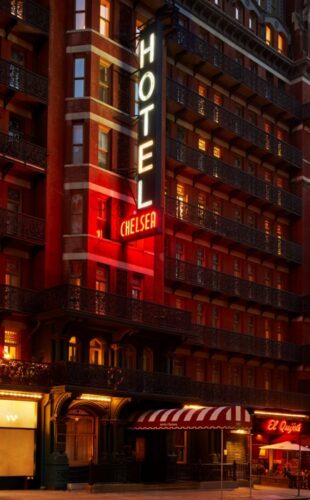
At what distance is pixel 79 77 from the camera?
4566 cm

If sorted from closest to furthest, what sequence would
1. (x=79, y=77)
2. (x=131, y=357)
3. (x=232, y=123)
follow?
(x=79, y=77), (x=131, y=357), (x=232, y=123)

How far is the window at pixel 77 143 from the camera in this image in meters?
45.0

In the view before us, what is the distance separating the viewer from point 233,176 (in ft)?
183

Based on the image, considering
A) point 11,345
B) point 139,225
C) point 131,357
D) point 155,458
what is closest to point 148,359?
Result: point 131,357

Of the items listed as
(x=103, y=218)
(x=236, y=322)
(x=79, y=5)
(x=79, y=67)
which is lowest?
(x=236, y=322)

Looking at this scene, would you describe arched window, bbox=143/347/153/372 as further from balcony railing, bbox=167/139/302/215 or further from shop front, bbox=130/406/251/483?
balcony railing, bbox=167/139/302/215

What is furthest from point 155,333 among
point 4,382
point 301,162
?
point 301,162

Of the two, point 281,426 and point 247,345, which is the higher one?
point 247,345

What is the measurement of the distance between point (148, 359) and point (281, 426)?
42.3 ft

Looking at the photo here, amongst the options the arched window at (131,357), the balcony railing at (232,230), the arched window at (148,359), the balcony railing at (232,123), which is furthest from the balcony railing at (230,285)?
the balcony railing at (232,123)

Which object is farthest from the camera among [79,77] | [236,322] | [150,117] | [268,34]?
[268,34]

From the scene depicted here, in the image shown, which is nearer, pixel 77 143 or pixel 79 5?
pixel 77 143

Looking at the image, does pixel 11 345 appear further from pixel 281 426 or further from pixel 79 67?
pixel 281 426

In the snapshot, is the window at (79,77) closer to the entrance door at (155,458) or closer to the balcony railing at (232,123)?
the balcony railing at (232,123)
